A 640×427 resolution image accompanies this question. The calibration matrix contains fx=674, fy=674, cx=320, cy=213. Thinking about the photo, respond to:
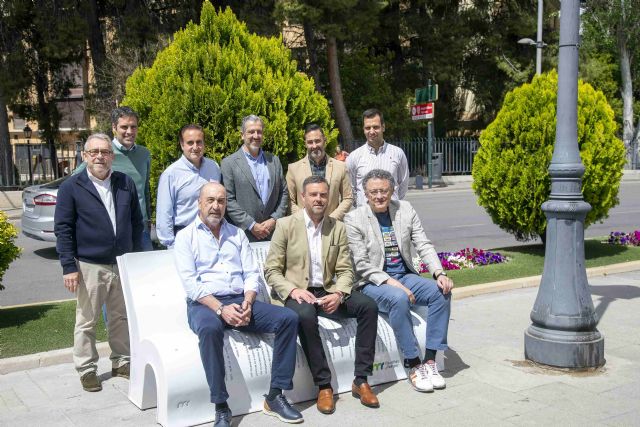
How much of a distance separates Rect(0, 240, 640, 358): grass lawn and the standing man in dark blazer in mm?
970

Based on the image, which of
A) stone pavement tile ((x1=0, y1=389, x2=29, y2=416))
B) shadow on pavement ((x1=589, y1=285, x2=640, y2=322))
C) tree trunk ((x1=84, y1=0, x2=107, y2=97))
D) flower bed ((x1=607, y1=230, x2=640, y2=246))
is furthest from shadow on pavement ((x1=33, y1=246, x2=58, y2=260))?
tree trunk ((x1=84, y1=0, x2=107, y2=97))

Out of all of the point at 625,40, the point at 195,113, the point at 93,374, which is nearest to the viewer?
the point at 93,374

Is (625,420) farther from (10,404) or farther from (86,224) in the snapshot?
(10,404)

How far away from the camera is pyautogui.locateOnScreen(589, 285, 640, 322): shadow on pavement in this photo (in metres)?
7.57

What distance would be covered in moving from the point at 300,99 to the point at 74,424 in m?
4.70

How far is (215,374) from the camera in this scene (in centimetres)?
423

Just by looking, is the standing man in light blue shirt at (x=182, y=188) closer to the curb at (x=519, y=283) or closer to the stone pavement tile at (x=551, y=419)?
the stone pavement tile at (x=551, y=419)

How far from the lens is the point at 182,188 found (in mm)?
5594

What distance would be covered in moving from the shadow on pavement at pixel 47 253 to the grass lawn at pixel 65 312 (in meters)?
4.75

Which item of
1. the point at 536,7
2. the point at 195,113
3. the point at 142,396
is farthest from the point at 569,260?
the point at 536,7

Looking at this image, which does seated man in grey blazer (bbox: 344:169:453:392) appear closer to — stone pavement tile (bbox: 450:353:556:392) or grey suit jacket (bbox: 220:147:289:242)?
stone pavement tile (bbox: 450:353:556:392)

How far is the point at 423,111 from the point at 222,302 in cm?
2335

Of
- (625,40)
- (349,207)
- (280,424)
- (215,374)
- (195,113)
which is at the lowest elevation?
(280,424)

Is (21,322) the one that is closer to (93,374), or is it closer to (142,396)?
(93,374)
